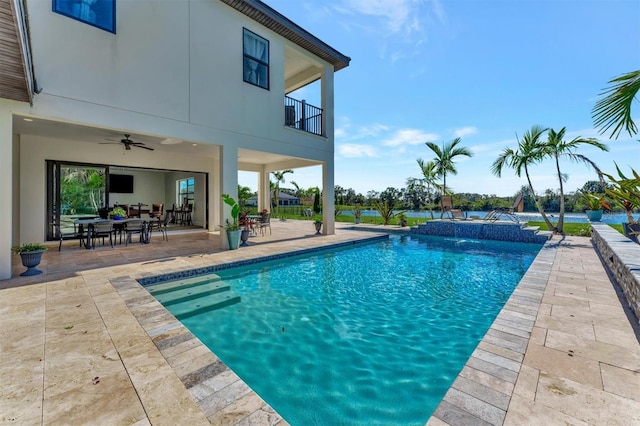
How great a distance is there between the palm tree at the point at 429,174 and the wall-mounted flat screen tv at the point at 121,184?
53.6 ft

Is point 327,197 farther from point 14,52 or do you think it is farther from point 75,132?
point 14,52

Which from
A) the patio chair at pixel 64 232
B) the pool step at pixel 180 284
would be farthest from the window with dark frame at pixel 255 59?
the patio chair at pixel 64 232

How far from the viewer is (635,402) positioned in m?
1.97

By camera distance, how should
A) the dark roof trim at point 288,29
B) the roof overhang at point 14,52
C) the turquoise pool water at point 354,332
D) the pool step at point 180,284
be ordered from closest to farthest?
1. the turquoise pool water at point 354,332
2. the roof overhang at point 14,52
3. the pool step at point 180,284
4. the dark roof trim at point 288,29

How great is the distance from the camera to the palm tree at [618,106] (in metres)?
3.30

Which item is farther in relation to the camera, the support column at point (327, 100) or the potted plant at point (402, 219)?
the potted plant at point (402, 219)

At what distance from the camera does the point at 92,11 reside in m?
5.95

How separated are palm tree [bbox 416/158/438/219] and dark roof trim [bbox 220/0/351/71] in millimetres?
7102

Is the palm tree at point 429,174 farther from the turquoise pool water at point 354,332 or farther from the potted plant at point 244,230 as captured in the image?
the potted plant at point 244,230

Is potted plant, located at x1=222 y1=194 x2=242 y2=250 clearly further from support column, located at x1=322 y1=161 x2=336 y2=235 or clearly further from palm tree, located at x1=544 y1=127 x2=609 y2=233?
palm tree, located at x1=544 y1=127 x2=609 y2=233

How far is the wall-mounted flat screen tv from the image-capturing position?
14.7 metres

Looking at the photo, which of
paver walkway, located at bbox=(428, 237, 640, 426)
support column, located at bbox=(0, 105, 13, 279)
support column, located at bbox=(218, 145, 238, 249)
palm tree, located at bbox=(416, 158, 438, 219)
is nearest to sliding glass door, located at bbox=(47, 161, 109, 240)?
support column, located at bbox=(0, 105, 13, 279)

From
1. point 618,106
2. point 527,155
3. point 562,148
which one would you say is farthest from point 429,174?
point 618,106

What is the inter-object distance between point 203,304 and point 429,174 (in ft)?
46.0
